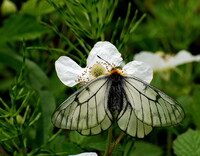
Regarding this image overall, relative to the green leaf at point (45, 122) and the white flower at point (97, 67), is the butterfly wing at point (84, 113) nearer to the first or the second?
the white flower at point (97, 67)

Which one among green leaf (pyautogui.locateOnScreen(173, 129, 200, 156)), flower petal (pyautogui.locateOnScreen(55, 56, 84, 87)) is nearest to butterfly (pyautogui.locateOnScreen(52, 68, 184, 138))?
flower petal (pyautogui.locateOnScreen(55, 56, 84, 87))

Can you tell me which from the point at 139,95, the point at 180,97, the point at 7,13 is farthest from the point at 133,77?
the point at 7,13

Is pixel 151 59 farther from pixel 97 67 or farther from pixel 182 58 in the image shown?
pixel 97 67

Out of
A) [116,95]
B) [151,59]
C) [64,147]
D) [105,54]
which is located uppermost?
[151,59]

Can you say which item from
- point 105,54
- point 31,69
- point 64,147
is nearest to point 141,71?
point 105,54

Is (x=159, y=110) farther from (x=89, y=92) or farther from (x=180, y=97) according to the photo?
(x=180, y=97)

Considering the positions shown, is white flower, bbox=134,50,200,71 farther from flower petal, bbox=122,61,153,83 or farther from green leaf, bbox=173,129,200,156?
flower petal, bbox=122,61,153,83

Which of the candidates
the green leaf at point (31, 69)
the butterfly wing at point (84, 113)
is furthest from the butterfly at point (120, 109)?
the green leaf at point (31, 69)
